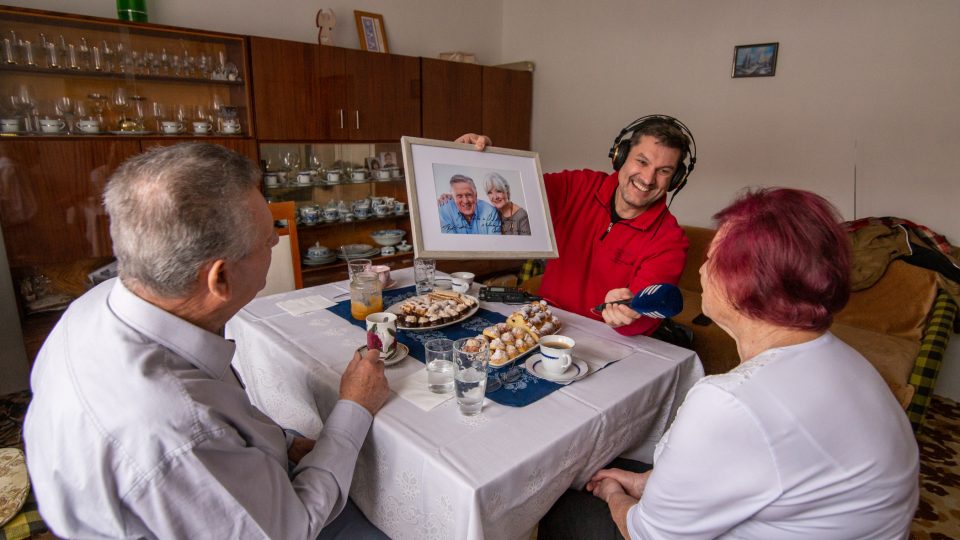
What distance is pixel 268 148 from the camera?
3.59 metres

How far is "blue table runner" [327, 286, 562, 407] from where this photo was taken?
1.30 meters

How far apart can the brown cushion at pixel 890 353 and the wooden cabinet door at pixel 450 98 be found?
3.13m

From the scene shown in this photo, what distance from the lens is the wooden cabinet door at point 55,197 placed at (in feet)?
8.64

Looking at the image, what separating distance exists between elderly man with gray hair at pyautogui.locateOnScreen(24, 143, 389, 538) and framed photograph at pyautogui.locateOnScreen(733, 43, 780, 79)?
3.71 meters

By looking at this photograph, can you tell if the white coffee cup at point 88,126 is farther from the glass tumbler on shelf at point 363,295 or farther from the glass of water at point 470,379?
the glass of water at point 470,379

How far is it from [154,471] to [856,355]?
1.21 m

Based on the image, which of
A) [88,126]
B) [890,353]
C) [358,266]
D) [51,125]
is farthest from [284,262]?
[890,353]

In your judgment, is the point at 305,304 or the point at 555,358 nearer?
the point at 555,358

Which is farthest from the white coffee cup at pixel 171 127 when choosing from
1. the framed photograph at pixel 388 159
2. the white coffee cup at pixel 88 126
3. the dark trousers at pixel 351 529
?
the dark trousers at pixel 351 529

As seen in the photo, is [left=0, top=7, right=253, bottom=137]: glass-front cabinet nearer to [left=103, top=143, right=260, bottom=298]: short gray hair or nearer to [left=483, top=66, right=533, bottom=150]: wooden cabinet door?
[left=483, top=66, right=533, bottom=150]: wooden cabinet door

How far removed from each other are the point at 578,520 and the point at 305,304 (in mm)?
1260

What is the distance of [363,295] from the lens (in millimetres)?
1821

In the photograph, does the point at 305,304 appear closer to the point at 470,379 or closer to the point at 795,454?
the point at 470,379

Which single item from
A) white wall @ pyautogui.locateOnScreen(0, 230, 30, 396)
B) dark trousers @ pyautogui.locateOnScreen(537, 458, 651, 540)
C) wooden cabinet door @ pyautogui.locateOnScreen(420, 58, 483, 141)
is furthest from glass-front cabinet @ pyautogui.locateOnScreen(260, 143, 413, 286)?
dark trousers @ pyautogui.locateOnScreen(537, 458, 651, 540)
